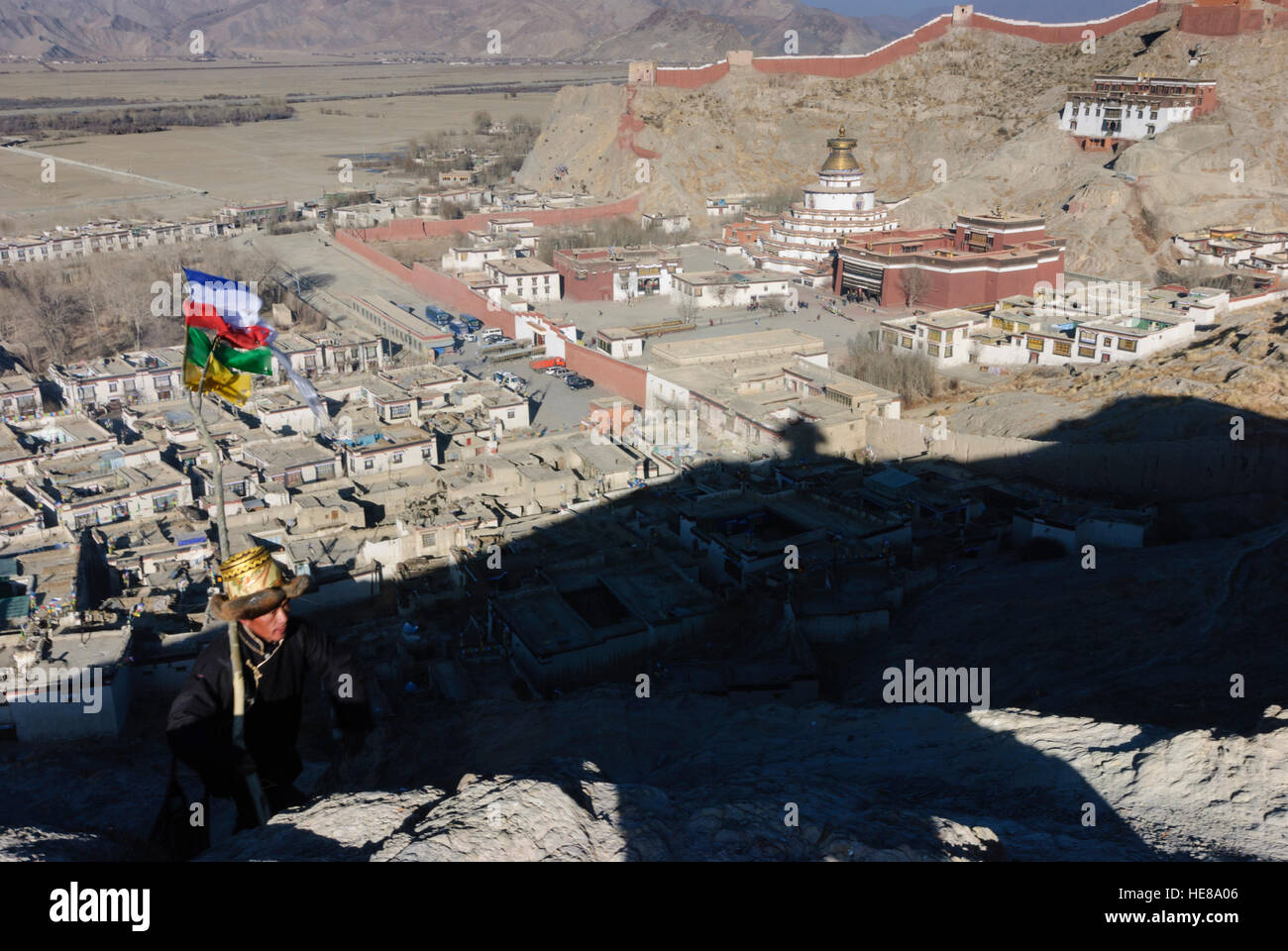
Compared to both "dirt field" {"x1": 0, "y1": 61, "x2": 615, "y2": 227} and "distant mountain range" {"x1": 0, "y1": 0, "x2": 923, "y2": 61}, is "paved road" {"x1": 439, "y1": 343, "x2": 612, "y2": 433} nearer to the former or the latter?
"dirt field" {"x1": 0, "y1": 61, "x2": 615, "y2": 227}

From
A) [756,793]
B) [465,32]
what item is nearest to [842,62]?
[756,793]

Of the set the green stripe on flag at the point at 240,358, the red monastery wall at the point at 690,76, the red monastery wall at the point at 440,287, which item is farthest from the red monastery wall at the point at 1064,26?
the green stripe on flag at the point at 240,358

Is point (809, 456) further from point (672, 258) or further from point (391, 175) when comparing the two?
point (391, 175)

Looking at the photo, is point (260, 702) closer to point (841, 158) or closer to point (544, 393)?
point (544, 393)

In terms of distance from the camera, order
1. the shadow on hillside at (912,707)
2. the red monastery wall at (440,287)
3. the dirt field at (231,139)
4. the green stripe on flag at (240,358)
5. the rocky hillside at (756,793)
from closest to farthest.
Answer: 1. the rocky hillside at (756,793)
2. the shadow on hillside at (912,707)
3. the green stripe on flag at (240,358)
4. the red monastery wall at (440,287)
5. the dirt field at (231,139)

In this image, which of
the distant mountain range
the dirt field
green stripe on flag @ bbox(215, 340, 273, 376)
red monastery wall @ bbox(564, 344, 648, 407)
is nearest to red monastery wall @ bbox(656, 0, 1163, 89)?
the dirt field

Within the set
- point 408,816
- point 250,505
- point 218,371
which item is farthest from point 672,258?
point 408,816

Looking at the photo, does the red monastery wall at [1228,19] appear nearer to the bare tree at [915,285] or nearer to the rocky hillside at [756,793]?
the bare tree at [915,285]
